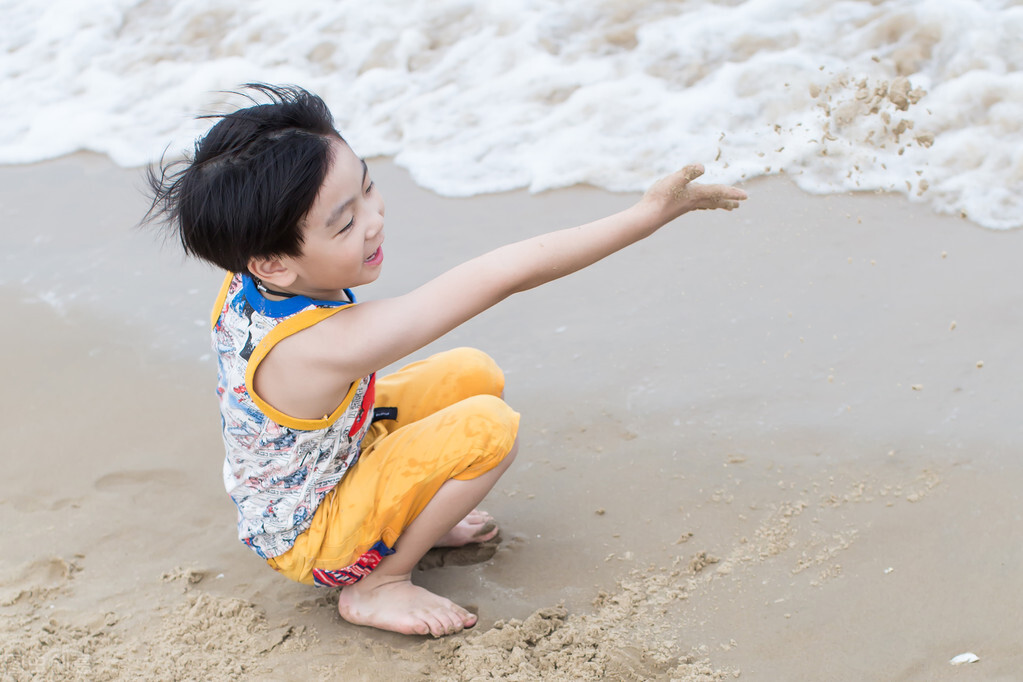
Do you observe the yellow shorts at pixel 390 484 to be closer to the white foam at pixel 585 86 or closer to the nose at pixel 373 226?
the nose at pixel 373 226

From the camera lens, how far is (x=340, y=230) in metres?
1.61

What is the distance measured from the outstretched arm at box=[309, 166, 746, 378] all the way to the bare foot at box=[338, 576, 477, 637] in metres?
0.52

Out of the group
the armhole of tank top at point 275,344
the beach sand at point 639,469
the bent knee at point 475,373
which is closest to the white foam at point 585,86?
the beach sand at point 639,469

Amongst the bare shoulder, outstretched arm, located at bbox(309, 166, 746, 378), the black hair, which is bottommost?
the bare shoulder

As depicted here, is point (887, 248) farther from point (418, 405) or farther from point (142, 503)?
point (142, 503)

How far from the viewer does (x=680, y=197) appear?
170cm

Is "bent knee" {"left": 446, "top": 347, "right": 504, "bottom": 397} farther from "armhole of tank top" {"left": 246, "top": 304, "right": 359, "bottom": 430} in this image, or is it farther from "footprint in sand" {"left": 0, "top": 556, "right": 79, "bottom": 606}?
"footprint in sand" {"left": 0, "top": 556, "right": 79, "bottom": 606}

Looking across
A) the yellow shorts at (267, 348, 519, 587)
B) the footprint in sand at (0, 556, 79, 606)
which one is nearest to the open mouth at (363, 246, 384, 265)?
the yellow shorts at (267, 348, 519, 587)

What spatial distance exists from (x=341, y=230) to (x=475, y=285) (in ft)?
0.79

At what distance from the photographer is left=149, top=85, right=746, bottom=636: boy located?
5.18 ft

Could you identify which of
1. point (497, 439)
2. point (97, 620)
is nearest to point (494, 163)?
point (497, 439)

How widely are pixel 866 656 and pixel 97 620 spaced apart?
1.46m

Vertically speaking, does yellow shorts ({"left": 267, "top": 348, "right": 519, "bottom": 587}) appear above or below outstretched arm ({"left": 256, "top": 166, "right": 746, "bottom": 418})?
below

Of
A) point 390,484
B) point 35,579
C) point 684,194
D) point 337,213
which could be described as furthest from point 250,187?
point 35,579
